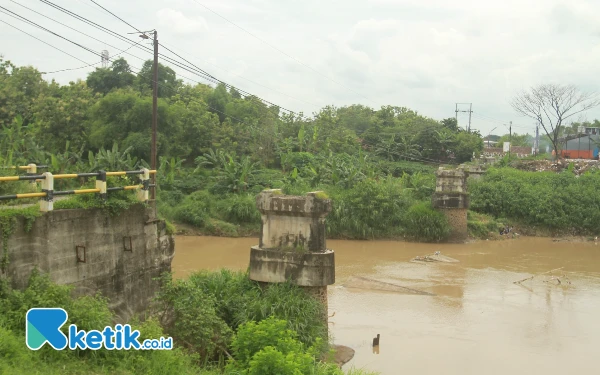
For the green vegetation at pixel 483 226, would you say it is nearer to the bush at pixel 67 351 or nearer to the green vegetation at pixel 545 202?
the green vegetation at pixel 545 202

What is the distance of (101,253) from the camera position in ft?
30.8

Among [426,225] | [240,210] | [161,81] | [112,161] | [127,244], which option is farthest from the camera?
[161,81]

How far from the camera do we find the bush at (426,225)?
2744 centimetres

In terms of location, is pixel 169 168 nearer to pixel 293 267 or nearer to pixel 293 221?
pixel 293 221

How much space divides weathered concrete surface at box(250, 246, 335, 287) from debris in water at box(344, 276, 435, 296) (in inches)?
267

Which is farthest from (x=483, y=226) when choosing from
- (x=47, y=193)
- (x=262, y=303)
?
(x=47, y=193)

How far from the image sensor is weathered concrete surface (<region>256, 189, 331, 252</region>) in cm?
1111

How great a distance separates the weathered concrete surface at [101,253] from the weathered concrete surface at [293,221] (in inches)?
71.7

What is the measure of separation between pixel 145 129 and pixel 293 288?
20.7 metres

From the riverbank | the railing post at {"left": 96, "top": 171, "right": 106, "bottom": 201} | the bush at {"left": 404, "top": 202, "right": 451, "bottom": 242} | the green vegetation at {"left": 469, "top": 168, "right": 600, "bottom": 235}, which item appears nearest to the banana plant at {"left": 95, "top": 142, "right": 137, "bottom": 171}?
the riverbank

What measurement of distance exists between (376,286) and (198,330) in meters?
9.47

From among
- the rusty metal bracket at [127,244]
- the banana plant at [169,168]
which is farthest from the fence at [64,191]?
the banana plant at [169,168]

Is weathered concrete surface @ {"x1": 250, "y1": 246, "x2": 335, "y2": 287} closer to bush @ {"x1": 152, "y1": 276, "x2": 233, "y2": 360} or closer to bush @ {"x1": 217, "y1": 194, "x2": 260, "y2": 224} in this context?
bush @ {"x1": 152, "y1": 276, "x2": 233, "y2": 360}

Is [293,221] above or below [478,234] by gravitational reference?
above
